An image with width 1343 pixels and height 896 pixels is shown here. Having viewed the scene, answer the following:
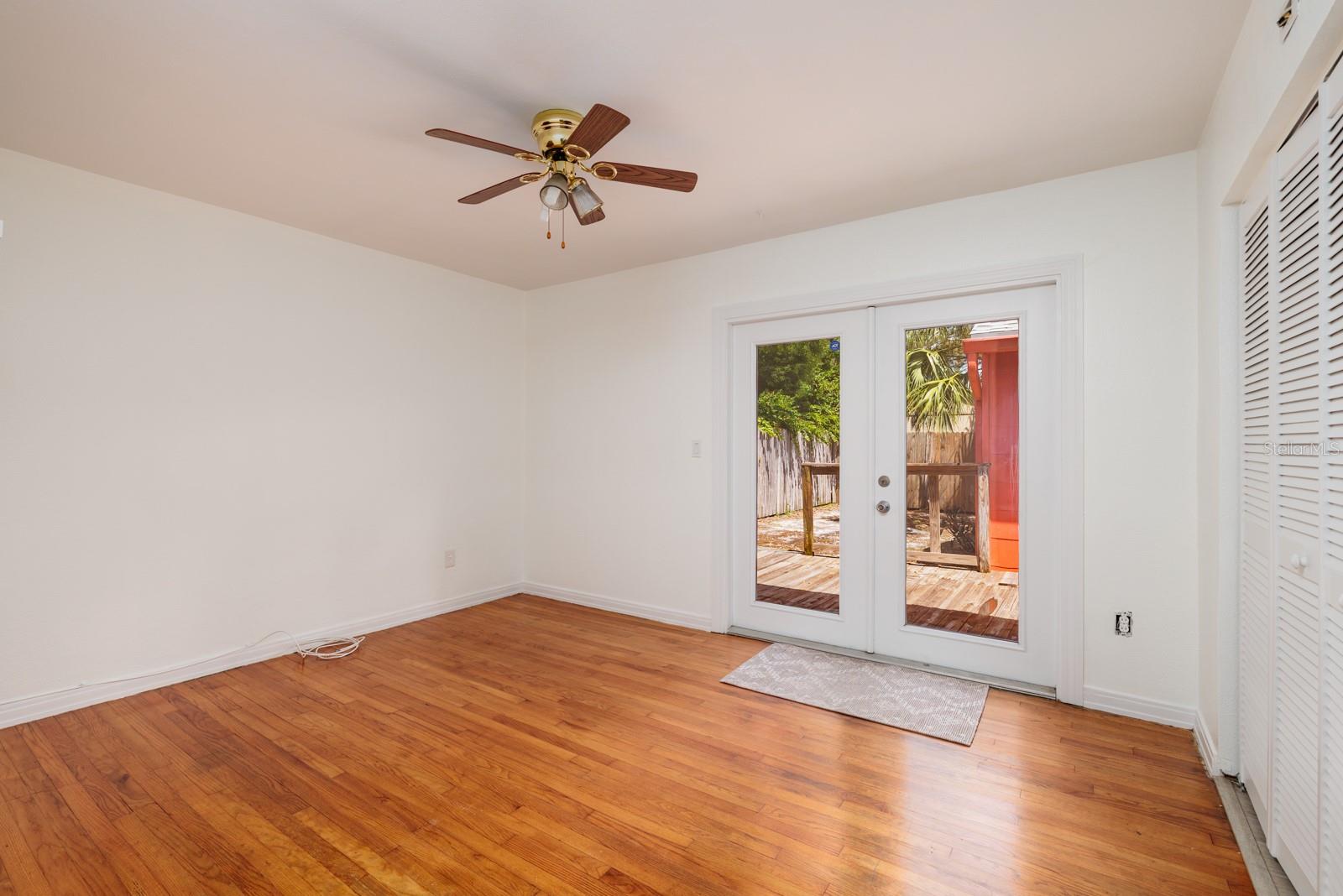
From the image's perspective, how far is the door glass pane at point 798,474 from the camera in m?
3.61

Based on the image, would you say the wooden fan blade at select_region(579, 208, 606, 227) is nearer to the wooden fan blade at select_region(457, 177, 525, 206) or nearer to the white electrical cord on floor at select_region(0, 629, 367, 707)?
the wooden fan blade at select_region(457, 177, 525, 206)

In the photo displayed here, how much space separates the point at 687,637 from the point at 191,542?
288 cm

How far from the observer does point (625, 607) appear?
441 cm

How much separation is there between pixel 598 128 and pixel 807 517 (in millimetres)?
2561

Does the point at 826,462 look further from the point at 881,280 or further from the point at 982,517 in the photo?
the point at 881,280

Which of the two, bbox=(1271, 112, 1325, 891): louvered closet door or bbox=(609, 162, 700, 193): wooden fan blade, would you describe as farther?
bbox=(609, 162, 700, 193): wooden fan blade

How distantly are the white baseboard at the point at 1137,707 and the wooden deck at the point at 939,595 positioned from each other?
16.0 inches

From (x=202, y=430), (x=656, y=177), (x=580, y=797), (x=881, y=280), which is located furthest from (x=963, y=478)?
(x=202, y=430)

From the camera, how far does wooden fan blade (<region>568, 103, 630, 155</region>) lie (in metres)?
1.84

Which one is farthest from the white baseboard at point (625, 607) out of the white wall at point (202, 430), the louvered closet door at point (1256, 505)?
the louvered closet door at point (1256, 505)

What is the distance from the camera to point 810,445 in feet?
12.1

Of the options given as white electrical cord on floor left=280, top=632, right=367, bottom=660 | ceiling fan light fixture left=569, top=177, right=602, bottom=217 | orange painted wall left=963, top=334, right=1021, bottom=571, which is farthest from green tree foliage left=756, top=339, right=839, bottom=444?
white electrical cord on floor left=280, top=632, right=367, bottom=660

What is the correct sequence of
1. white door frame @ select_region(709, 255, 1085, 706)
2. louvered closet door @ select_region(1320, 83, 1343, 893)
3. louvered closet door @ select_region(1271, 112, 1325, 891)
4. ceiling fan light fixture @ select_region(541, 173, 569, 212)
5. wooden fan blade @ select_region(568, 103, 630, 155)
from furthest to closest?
1. white door frame @ select_region(709, 255, 1085, 706)
2. ceiling fan light fixture @ select_region(541, 173, 569, 212)
3. wooden fan blade @ select_region(568, 103, 630, 155)
4. louvered closet door @ select_region(1271, 112, 1325, 891)
5. louvered closet door @ select_region(1320, 83, 1343, 893)

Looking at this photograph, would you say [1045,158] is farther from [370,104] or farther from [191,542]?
[191,542]
